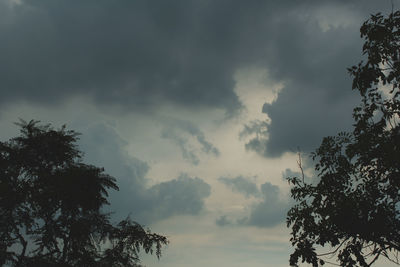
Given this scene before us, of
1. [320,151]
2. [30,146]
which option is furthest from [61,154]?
[320,151]

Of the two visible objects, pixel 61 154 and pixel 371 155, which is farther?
pixel 61 154

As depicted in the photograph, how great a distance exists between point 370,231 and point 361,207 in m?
0.86

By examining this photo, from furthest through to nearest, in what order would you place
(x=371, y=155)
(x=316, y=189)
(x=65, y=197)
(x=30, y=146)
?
1. (x=30, y=146)
2. (x=65, y=197)
3. (x=316, y=189)
4. (x=371, y=155)

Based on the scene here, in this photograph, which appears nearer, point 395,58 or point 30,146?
point 395,58

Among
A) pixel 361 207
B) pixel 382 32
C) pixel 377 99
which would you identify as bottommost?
pixel 361 207

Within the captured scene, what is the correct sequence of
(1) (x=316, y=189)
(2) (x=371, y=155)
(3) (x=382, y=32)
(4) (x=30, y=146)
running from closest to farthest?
(3) (x=382, y=32) → (2) (x=371, y=155) → (1) (x=316, y=189) → (4) (x=30, y=146)

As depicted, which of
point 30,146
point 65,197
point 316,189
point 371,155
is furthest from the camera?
point 30,146

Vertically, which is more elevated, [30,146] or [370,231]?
[30,146]

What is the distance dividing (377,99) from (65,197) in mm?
19529

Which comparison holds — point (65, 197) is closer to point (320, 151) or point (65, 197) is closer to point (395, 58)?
point (320, 151)

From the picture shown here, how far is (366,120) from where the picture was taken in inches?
567

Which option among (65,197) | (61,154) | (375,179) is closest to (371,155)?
(375,179)

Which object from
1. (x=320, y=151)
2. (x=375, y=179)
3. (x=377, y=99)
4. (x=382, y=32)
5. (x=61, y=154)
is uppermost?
(x=61, y=154)

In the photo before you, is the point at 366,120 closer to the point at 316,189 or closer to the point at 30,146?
the point at 316,189
